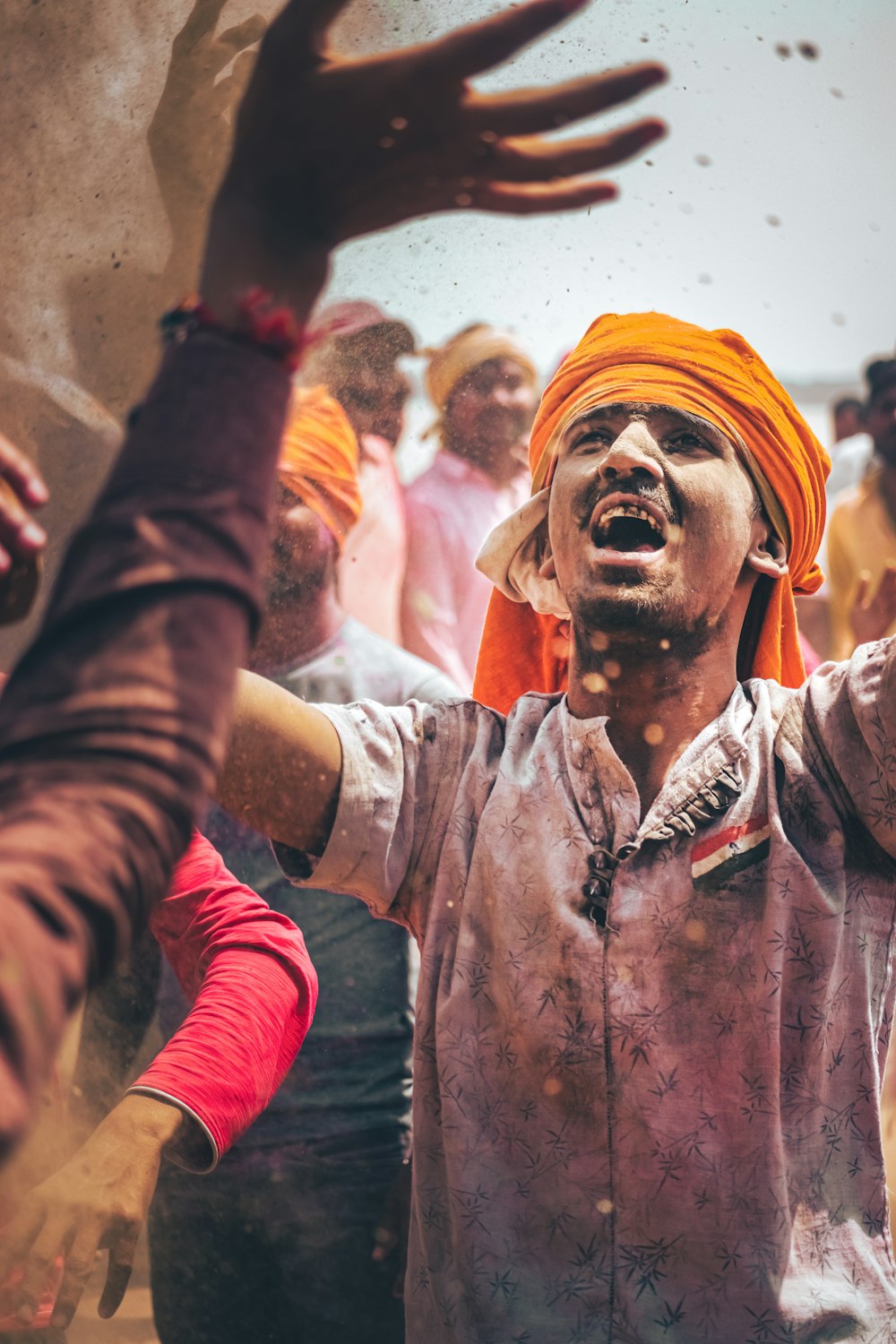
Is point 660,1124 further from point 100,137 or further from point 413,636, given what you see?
point 413,636

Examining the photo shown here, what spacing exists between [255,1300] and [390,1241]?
0.86ft

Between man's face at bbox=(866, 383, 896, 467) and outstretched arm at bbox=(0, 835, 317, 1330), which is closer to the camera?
outstretched arm at bbox=(0, 835, 317, 1330)

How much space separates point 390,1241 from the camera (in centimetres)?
203

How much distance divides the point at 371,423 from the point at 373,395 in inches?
8.4

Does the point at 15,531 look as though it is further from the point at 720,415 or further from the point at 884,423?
the point at 884,423

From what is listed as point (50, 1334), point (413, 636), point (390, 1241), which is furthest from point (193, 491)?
point (413, 636)

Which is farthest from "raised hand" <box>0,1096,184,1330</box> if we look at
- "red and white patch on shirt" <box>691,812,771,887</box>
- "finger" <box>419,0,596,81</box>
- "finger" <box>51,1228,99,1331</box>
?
"finger" <box>419,0,596,81</box>

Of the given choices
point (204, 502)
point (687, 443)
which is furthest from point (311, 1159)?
point (204, 502)

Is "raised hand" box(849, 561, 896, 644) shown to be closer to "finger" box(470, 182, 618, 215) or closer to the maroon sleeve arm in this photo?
"finger" box(470, 182, 618, 215)

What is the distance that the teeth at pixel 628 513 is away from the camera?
1.57m

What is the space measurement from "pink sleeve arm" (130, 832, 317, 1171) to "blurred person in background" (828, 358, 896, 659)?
1943mm

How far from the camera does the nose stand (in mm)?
1575

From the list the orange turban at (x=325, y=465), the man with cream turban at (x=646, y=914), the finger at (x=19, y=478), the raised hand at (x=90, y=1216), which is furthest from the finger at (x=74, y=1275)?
the orange turban at (x=325, y=465)

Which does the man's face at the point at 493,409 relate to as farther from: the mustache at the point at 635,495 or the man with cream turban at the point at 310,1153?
the mustache at the point at 635,495
